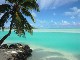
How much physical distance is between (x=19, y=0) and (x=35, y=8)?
2.06 m

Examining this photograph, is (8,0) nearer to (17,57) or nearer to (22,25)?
(22,25)

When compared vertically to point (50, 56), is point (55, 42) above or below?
below

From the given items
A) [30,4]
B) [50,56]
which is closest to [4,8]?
[30,4]

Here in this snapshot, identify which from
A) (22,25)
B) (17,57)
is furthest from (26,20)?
(17,57)

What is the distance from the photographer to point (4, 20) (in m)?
16.9

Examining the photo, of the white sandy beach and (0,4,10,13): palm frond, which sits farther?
the white sandy beach

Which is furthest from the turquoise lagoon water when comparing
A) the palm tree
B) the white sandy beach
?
the palm tree

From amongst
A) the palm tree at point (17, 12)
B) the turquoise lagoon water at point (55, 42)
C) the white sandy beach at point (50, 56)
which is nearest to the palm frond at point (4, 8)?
the palm tree at point (17, 12)

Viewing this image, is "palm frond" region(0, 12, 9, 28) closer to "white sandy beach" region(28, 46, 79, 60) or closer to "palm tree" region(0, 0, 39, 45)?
"palm tree" region(0, 0, 39, 45)

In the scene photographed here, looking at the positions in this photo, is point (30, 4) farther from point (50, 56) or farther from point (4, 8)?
point (50, 56)

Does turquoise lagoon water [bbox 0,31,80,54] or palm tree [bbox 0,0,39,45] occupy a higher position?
palm tree [bbox 0,0,39,45]

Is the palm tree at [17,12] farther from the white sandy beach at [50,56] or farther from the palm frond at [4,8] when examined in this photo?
the white sandy beach at [50,56]

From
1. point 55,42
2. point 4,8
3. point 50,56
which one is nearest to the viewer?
point 4,8

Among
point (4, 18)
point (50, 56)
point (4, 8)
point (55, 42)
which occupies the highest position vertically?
point (4, 8)
